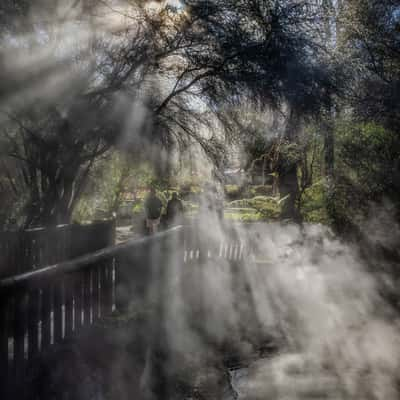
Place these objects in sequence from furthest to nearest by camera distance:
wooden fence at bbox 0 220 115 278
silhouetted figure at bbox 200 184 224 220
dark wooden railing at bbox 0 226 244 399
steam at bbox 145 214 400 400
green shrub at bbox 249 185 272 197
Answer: green shrub at bbox 249 185 272 197 < silhouetted figure at bbox 200 184 224 220 < wooden fence at bbox 0 220 115 278 < steam at bbox 145 214 400 400 < dark wooden railing at bbox 0 226 244 399

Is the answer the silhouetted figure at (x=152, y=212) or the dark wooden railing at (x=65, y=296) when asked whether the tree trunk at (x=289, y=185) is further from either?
the dark wooden railing at (x=65, y=296)

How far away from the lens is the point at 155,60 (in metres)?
6.63

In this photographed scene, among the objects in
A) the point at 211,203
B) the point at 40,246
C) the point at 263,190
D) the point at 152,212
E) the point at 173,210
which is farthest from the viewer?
the point at 263,190

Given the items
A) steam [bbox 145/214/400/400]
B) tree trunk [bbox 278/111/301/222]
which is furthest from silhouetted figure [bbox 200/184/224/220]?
tree trunk [bbox 278/111/301/222]

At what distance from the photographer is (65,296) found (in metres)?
3.58

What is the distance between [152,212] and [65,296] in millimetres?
6603

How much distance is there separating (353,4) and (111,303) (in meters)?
7.55

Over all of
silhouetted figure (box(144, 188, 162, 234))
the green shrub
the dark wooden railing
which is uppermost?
the green shrub

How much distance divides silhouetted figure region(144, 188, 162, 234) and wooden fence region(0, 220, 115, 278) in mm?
3003

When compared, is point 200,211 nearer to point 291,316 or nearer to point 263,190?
point 291,316

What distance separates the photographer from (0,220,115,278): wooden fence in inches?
215

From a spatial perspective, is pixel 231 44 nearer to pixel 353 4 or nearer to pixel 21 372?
pixel 353 4

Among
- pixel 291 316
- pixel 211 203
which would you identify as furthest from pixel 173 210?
pixel 291 316

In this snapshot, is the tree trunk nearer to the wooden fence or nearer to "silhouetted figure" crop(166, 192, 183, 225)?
"silhouetted figure" crop(166, 192, 183, 225)
